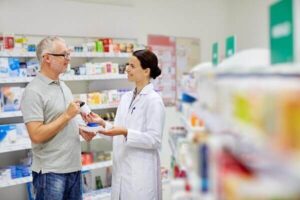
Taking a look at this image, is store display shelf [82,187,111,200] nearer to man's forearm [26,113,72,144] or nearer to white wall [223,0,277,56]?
man's forearm [26,113,72,144]

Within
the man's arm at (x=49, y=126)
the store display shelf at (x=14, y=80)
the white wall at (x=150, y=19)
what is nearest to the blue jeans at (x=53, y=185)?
the man's arm at (x=49, y=126)

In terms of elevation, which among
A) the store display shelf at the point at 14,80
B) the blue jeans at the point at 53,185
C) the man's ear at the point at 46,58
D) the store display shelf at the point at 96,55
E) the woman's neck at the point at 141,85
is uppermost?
the store display shelf at the point at 96,55

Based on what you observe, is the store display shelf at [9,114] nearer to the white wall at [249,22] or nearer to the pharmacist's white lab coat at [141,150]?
the pharmacist's white lab coat at [141,150]

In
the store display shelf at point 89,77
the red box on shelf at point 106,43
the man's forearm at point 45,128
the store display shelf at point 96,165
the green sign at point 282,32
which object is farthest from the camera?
the red box on shelf at point 106,43

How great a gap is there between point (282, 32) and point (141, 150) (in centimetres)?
166

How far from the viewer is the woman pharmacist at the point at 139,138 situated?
7.70 ft

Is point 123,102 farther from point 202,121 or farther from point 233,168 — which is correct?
point 233,168

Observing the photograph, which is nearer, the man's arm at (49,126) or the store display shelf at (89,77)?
the man's arm at (49,126)

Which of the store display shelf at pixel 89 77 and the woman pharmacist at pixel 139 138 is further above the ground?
the store display shelf at pixel 89 77

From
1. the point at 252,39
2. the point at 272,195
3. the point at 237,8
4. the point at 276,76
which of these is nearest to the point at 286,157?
the point at 272,195

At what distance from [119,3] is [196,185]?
386 centimetres

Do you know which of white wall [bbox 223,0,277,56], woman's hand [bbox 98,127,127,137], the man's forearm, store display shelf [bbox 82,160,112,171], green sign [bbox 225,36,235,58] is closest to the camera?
green sign [bbox 225,36,235,58]

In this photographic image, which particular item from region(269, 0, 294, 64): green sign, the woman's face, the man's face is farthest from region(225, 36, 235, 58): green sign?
the man's face

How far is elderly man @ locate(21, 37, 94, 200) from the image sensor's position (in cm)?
220
